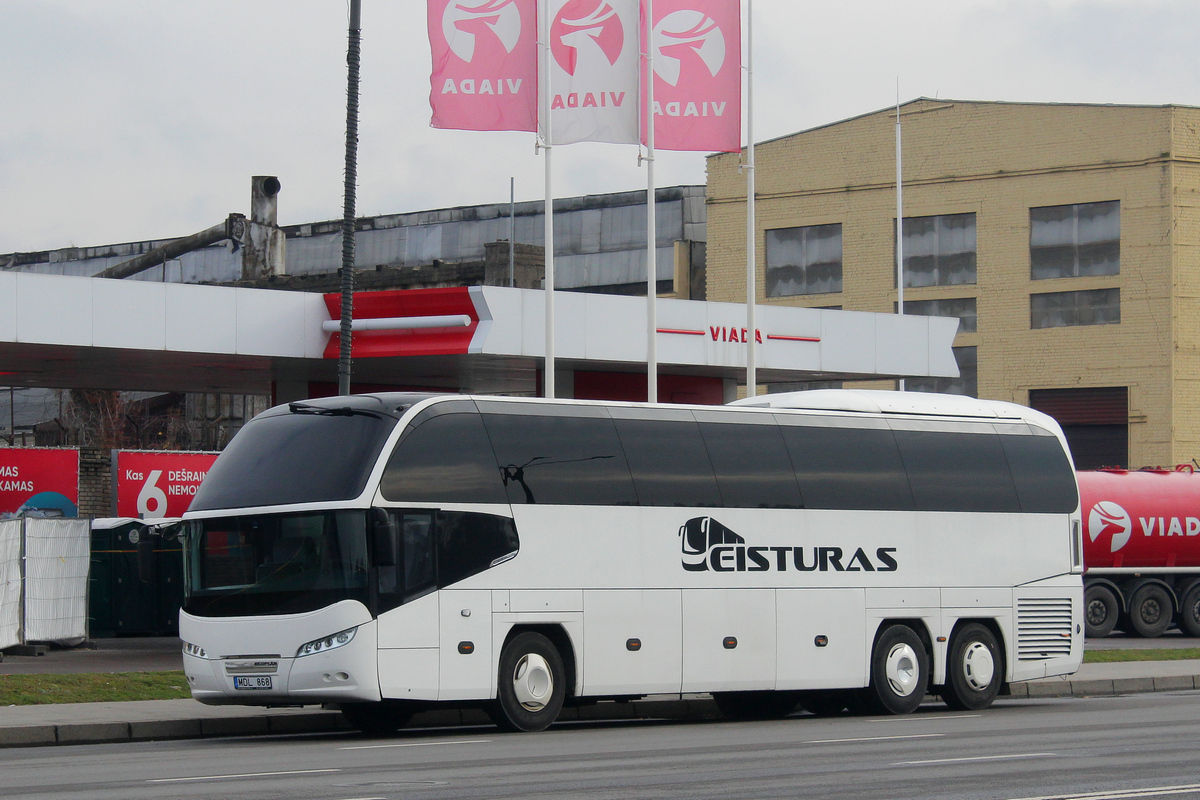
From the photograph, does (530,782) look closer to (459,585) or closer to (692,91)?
(459,585)

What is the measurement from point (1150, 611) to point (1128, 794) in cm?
2544

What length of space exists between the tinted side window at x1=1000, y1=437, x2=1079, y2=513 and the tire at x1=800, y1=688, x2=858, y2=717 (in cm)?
305

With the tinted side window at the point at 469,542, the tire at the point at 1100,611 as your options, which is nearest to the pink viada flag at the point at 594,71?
the tinted side window at the point at 469,542

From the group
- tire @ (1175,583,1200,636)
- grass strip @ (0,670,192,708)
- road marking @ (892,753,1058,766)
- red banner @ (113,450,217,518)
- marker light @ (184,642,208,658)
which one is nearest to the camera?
road marking @ (892,753,1058,766)

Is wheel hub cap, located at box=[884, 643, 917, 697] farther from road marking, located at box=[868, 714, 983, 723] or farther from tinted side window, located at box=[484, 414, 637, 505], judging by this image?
tinted side window, located at box=[484, 414, 637, 505]

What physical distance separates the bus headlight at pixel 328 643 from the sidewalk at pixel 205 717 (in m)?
1.82

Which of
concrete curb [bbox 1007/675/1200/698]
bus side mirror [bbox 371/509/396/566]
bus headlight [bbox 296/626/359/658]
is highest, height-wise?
bus side mirror [bbox 371/509/396/566]

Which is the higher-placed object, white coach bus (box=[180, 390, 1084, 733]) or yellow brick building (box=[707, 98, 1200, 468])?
yellow brick building (box=[707, 98, 1200, 468])

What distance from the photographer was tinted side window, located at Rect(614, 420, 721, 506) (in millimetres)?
16812

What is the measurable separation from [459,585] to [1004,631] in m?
7.10

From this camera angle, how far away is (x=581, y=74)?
25812 millimetres

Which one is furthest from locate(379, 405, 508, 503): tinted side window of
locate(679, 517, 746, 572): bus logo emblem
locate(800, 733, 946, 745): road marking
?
locate(800, 733, 946, 745): road marking

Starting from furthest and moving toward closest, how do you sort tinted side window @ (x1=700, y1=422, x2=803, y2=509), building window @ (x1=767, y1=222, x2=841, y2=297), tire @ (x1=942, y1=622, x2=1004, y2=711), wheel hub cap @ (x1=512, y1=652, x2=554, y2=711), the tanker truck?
building window @ (x1=767, y1=222, x2=841, y2=297) < the tanker truck < tire @ (x1=942, y1=622, x2=1004, y2=711) < tinted side window @ (x1=700, y1=422, x2=803, y2=509) < wheel hub cap @ (x1=512, y1=652, x2=554, y2=711)

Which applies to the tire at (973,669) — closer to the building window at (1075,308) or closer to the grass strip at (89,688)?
the grass strip at (89,688)
